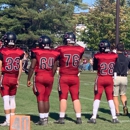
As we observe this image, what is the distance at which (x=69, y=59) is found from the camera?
1002 cm

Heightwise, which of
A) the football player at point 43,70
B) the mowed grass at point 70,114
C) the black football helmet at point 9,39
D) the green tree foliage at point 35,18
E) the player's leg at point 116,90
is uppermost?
the green tree foliage at point 35,18

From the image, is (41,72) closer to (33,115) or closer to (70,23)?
(33,115)

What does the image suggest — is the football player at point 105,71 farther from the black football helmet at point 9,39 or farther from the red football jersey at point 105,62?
the black football helmet at point 9,39

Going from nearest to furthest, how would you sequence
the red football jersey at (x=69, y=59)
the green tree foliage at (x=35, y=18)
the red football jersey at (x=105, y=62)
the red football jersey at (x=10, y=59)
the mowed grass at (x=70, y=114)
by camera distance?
the red football jersey at (x=10, y=59), the mowed grass at (x=70, y=114), the red football jersey at (x=69, y=59), the red football jersey at (x=105, y=62), the green tree foliage at (x=35, y=18)

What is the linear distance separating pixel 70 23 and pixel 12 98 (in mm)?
46451

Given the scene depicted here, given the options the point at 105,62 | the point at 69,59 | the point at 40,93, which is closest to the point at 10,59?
the point at 40,93

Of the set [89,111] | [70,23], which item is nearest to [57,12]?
[70,23]

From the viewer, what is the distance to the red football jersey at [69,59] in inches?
394

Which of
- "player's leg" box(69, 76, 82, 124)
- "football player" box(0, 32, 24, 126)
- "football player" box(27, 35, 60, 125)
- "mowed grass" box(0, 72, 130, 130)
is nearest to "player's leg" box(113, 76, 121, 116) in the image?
"mowed grass" box(0, 72, 130, 130)

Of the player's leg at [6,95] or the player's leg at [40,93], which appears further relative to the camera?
the player's leg at [40,93]

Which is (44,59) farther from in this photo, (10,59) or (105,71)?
(105,71)

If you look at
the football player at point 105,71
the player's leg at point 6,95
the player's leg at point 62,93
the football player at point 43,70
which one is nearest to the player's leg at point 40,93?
the football player at point 43,70

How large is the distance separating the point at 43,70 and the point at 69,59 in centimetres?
62

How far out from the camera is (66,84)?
10.1 meters
